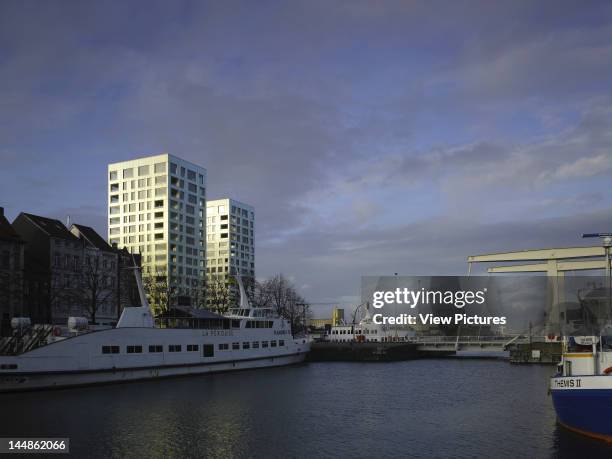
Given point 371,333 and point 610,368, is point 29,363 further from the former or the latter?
point 371,333

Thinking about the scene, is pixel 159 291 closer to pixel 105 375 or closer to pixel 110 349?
pixel 110 349

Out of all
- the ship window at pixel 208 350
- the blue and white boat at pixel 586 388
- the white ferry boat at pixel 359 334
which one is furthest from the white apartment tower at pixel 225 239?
the blue and white boat at pixel 586 388

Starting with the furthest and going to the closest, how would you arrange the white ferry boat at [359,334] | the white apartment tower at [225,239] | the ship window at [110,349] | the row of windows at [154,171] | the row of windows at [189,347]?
the white apartment tower at [225,239], the row of windows at [154,171], the white ferry boat at [359,334], the row of windows at [189,347], the ship window at [110,349]

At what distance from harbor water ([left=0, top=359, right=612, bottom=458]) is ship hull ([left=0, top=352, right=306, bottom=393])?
3.65ft

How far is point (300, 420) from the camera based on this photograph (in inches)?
1315

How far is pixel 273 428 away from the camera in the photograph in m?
31.1

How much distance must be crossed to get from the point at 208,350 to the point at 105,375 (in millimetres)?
12932

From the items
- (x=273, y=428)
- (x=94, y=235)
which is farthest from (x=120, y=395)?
(x=94, y=235)

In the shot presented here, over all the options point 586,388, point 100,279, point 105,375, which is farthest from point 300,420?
point 100,279

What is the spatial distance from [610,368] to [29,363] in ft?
124

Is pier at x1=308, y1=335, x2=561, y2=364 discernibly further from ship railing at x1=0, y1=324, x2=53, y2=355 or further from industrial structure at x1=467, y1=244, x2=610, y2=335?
ship railing at x1=0, y1=324, x2=53, y2=355

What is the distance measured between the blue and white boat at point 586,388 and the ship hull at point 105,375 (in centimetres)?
3475

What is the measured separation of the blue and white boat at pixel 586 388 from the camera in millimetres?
24844

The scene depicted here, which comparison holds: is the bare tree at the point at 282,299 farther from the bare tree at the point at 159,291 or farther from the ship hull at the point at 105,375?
the ship hull at the point at 105,375
